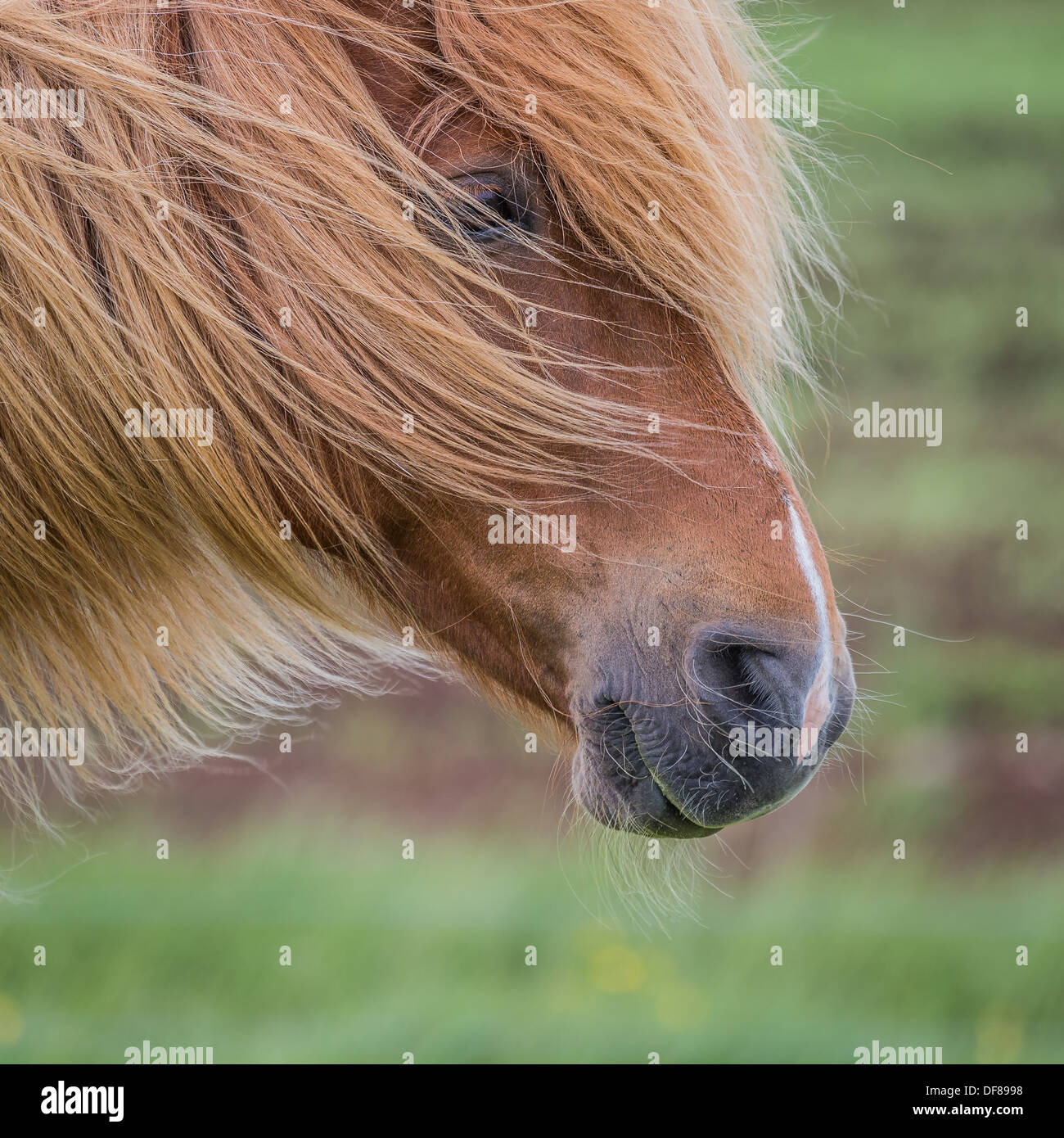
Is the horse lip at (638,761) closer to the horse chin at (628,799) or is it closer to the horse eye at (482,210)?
the horse chin at (628,799)

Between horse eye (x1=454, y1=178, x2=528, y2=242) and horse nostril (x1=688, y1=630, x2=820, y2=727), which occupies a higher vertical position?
horse eye (x1=454, y1=178, x2=528, y2=242)

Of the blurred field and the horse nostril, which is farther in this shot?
the blurred field

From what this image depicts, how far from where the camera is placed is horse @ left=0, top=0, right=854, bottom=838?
0.97 metres

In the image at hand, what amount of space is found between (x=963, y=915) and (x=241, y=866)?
196 centimetres

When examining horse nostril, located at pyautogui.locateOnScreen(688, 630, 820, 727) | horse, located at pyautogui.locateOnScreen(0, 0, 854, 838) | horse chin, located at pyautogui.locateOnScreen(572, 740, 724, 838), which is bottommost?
horse chin, located at pyautogui.locateOnScreen(572, 740, 724, 838)

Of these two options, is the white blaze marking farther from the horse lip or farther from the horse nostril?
the horse lip

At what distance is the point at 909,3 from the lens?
531 cm

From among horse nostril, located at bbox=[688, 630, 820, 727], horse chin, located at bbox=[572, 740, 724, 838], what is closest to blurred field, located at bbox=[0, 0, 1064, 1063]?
horse chin, located at bbox=[572, 740, 724, 838]

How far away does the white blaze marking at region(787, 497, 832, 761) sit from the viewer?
979 mm

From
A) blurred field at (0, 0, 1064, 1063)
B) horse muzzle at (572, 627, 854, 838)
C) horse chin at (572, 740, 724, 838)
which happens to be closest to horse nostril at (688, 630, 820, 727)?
horse muzzle at (572, 627, 854, 838)

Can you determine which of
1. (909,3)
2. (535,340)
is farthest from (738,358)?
(909,3)

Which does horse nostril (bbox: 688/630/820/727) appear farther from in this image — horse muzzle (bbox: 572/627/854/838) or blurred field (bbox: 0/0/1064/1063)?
blurred field (bbox: 0/0/1064/1063)

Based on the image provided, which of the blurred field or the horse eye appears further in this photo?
the blurred field

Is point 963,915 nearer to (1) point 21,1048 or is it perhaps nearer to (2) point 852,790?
(2) point 852,790
